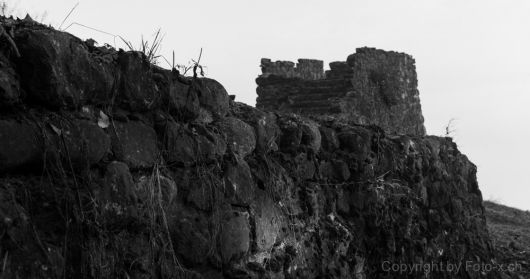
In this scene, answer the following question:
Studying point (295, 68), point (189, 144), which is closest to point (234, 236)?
point (189, 144)

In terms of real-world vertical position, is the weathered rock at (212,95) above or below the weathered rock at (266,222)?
above

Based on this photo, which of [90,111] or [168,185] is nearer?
[90,111]

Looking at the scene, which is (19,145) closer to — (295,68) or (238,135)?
(238,135)

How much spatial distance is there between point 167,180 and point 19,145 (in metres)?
0.93

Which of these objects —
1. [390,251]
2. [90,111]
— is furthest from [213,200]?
[390,251]

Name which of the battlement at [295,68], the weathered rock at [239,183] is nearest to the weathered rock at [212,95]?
the weathered rock at [239,183]

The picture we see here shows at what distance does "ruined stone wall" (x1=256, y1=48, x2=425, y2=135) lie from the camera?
1116 cm

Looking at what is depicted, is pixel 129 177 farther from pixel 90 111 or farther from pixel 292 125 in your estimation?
pixel 292 125

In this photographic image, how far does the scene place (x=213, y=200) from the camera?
3.70 m

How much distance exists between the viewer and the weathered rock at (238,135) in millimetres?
4016

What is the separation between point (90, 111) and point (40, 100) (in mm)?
302

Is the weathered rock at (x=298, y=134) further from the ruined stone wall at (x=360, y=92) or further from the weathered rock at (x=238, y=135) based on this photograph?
the ruined stone wall at (x=360, y=92)

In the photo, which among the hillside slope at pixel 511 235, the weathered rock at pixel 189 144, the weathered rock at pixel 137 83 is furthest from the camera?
the hillside slope at pixel 511 235

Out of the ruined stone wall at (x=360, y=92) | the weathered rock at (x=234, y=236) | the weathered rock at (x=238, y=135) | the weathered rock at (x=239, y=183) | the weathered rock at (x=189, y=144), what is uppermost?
the ruined stone wall at (x=360, y=92)
